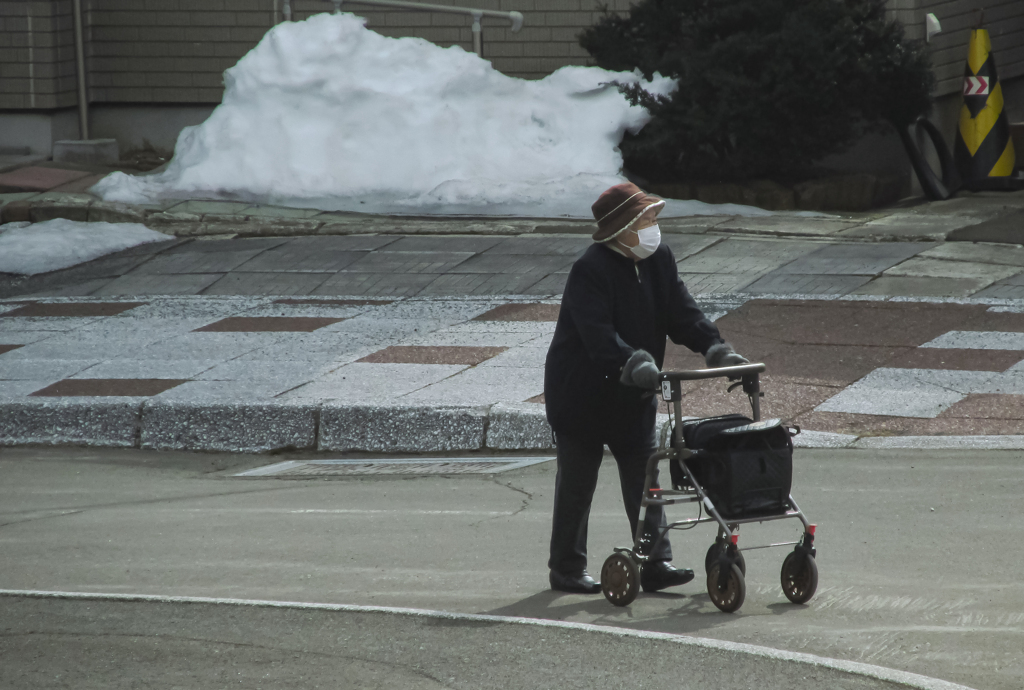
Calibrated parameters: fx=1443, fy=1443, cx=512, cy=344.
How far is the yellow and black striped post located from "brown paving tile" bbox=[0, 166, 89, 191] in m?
9.57

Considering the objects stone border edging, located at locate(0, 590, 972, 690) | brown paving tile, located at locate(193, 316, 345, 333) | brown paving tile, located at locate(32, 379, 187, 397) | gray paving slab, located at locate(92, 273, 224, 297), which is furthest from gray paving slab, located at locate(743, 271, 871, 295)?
stone border edging, located at locate(0, 590, 972, 690)

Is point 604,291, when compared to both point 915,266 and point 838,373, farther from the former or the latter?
point 915,266

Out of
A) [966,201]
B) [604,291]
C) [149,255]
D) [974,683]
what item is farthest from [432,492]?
[966,201]

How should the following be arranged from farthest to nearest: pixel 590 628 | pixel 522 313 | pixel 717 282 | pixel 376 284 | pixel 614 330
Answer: pixel 376 284, pixel 717 282, pixel 522 313, pixel 614 330, pixel 590 628

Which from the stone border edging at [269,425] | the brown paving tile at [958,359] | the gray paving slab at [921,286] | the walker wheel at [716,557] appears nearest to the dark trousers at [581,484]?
the walker wheel at [716,557]

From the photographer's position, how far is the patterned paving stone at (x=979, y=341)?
918 cm

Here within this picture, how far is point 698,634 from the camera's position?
183 inches

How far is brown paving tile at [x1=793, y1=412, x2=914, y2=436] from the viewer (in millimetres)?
7883

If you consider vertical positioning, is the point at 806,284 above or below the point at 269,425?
above

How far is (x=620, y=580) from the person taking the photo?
16.5 ft

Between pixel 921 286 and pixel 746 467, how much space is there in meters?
6.47

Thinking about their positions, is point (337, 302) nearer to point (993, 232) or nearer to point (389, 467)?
point (389, 467)

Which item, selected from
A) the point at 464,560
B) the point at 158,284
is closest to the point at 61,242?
the point at 158,284

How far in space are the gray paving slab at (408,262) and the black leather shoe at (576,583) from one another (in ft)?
22.8
